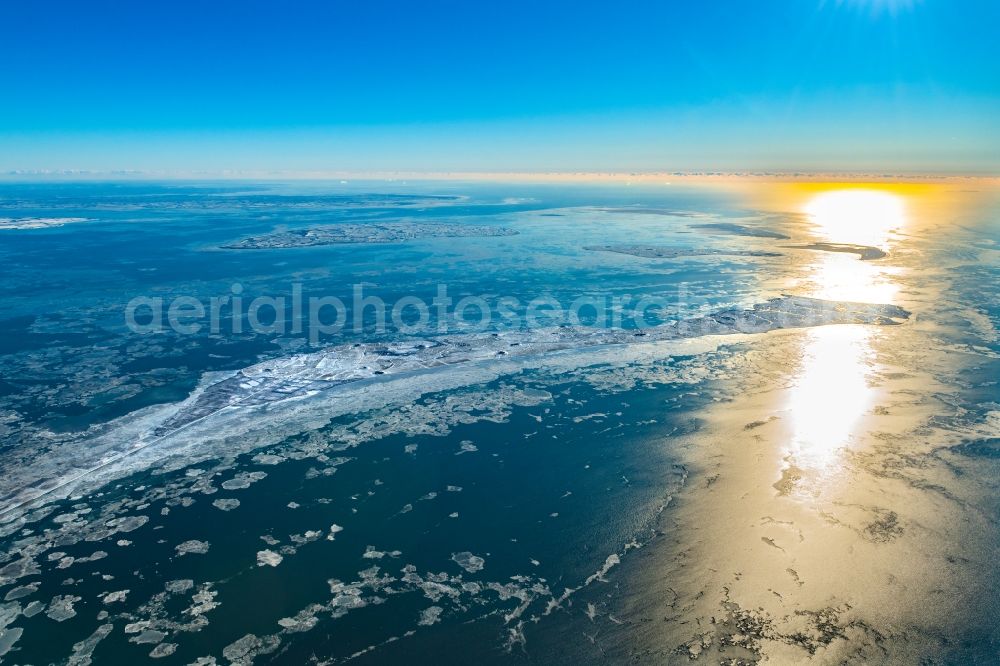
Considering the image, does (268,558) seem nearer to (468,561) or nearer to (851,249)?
(468,561)

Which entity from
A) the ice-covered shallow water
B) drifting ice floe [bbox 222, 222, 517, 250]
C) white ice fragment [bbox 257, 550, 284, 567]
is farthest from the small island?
white ice fragment [bbox 257, 550, 284, 567]

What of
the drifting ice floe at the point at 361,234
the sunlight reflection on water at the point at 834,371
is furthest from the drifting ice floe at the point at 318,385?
the drifting ice floe at the point at 361,234

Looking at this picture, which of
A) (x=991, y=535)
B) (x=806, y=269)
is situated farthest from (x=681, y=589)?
(x=806, y=269)

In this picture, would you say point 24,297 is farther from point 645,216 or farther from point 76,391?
point 645,216

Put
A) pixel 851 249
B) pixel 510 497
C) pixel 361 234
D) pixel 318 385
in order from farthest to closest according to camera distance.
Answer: pixel 361 234 < pixel 851 249 < pixel 318 385 < pixel 510 497

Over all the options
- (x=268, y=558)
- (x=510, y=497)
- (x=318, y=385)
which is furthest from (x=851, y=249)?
(x=268, y=558)

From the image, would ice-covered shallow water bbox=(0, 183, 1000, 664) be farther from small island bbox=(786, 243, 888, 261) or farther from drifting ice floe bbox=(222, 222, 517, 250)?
drifting ice floe bbox=(222, 222, 517, 250)

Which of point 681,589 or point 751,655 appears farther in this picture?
point 681,589

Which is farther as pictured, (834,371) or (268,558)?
(834,371)

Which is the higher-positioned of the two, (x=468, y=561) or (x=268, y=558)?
(x=268, y=558)
